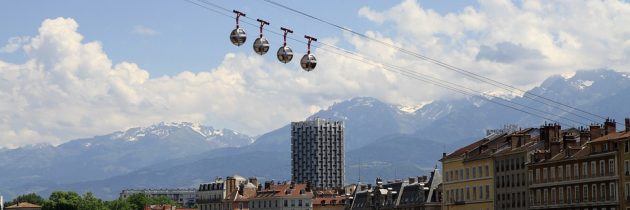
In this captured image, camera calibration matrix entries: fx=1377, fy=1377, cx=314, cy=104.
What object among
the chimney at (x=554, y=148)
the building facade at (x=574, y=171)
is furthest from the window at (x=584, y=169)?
the chimney at (x=554, y=148)

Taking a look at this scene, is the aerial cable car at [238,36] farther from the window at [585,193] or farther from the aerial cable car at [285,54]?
the window at [585,193]

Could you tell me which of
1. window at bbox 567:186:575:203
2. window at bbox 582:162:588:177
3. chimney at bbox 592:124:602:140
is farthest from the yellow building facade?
window at bbox 582:162:588:177

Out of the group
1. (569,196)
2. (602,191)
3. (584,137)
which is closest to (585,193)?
(569,196)

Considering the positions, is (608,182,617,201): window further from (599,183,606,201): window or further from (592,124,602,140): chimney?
(592,124,602,140): chimney

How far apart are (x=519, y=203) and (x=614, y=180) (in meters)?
28.3

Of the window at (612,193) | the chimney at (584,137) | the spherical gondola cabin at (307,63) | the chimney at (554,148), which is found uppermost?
the chimney at (584,137)

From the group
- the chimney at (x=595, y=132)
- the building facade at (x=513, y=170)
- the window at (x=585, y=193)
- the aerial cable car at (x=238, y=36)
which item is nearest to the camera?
the aerial cable car at (x=238, y=36)

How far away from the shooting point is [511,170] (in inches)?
7003

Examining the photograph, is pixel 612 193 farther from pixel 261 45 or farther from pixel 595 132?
pixel 261 45

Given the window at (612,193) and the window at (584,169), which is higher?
the window at (584,169)

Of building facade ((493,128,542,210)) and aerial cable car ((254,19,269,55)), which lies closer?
aerial cable car ((254,19,269,55))

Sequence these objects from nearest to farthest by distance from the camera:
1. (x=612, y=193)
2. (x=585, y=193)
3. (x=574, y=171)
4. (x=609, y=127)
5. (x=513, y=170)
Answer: (x=612, y=193)
(x=585, y=193)
(x=574, y=171)
(x=609, y=127)
(x=513, y=170)

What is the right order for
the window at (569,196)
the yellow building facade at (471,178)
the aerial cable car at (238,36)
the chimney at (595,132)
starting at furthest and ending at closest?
the yellow building facade at (471,178) → the chimney at (595,132) → the window at (569,196) → the aerial cable car at (238,36)

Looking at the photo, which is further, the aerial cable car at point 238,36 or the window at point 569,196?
the window at point 569,196
